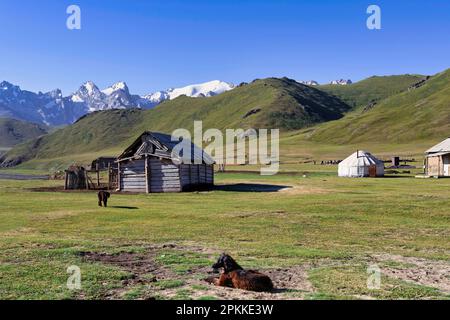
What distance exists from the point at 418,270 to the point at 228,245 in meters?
6.96

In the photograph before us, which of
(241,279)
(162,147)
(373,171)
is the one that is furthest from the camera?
(373,171)

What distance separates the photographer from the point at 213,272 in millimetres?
13586

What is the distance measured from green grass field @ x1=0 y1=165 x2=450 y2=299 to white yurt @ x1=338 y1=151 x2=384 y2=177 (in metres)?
31.8

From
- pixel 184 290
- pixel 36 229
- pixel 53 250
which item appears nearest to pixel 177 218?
pixel 36 229

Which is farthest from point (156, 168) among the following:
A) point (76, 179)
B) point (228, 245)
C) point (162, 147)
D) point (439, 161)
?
point (439, 161)

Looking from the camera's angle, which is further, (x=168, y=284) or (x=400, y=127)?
(x=400, y=127)

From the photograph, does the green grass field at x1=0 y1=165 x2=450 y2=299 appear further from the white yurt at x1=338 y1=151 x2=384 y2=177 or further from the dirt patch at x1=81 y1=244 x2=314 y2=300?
the white yurt at x1=338 y1=151 x2=384 y2=177

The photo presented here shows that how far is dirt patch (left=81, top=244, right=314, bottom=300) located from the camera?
11.0 metres

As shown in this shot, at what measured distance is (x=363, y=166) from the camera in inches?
2635

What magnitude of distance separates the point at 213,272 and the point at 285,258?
3.30 m

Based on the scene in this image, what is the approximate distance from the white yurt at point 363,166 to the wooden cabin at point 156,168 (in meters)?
26.5

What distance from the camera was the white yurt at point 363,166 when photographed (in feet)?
219

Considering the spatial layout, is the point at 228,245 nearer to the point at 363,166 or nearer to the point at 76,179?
the point at 76,179

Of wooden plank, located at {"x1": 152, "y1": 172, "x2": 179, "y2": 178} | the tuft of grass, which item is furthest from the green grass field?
wooden plank, located at {"x1": 152, "y1": 172, "x2": 179, "y2": 178}
